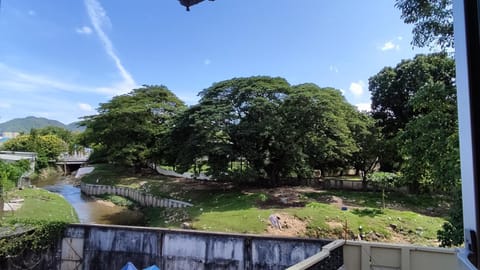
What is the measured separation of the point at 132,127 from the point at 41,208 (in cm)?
931

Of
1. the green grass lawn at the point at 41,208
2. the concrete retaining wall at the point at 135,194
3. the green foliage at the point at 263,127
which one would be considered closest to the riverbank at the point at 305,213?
the concrete retaining wall at the point at 135,194

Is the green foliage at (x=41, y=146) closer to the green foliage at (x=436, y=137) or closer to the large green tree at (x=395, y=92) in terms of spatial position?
the large green tree at (x=395, y=92)

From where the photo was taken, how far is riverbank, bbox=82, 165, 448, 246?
10391 mm

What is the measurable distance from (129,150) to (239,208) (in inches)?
477

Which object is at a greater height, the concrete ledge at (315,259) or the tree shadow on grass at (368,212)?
the concrete ledge at (315,259)

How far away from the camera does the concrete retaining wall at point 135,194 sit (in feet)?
53.0

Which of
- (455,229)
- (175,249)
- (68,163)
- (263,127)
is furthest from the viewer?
(68,163)

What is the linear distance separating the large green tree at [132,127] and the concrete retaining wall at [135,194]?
8.45 ft

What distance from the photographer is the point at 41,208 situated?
46.8 feet

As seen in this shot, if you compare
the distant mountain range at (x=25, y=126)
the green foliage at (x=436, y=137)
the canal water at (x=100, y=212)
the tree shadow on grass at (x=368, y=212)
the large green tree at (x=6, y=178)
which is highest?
the distant mountain range at (x=25, y=126)

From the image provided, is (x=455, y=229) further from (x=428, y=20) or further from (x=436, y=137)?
(x=428, y=20)

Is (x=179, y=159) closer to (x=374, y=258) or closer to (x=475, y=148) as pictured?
(x=374, y=258)

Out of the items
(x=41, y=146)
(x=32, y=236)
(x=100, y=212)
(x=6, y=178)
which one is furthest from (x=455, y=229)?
(x=41, y=146)

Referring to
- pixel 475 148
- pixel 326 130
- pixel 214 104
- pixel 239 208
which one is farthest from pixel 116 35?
pixel 475 148
